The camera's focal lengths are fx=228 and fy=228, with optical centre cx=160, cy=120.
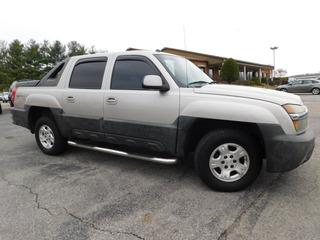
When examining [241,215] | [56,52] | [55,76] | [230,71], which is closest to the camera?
[241,215]

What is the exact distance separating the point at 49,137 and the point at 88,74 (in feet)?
5.05

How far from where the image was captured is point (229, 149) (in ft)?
8.97

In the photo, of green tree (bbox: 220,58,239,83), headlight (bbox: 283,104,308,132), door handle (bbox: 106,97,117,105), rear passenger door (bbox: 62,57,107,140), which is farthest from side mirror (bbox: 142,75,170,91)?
green tree (bbox: 220,58,239,83)

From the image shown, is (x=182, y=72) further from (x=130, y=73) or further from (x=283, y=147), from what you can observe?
(x=283, y=147)

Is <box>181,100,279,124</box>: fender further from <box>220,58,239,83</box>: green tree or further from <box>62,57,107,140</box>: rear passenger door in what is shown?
<box>220,58,239,83</box>: green tree

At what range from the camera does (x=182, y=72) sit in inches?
131

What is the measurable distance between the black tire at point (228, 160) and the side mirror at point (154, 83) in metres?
0.82

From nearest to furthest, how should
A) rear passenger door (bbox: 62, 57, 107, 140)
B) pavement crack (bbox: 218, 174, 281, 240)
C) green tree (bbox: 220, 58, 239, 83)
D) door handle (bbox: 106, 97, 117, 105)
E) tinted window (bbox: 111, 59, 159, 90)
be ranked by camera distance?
pavement crack (bbox: 218, 174, 281, 240), tinted window (bbox: 111, 59, 159, 90), door handle (bbox: 106, 97, 117, 105), rear passenger door (bbox: 62, 57, 107, 140), green tree (bbox: 220, 58, 239, 83)

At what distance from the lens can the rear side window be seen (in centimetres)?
361

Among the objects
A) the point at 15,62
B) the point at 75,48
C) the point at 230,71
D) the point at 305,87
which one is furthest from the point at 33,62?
the point at 305,87

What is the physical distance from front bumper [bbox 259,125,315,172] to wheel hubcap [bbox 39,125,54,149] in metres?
3.65

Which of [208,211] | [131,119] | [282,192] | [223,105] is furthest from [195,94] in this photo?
[282,192]

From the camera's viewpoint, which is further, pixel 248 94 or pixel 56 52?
pixel 56 52

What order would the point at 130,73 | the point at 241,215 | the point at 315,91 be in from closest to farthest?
the point at 241,215 → the point at 130,73 → the point at 315,91
